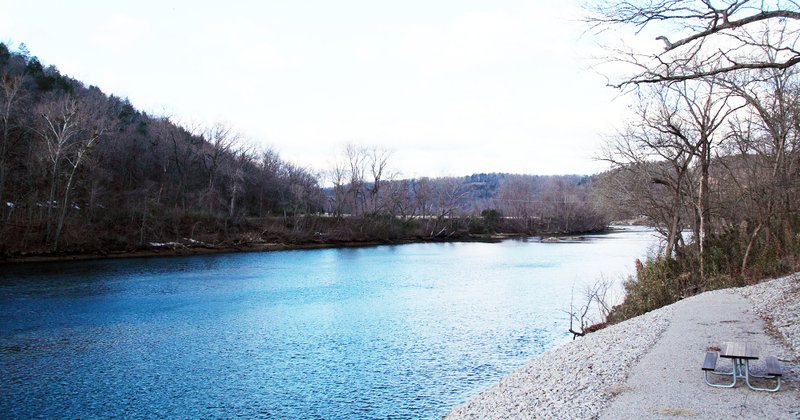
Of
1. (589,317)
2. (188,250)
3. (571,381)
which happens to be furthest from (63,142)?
(571,381)

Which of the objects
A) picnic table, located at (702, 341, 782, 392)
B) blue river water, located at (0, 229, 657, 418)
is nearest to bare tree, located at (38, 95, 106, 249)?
blue river water, located at (0, 229, 657, 418)

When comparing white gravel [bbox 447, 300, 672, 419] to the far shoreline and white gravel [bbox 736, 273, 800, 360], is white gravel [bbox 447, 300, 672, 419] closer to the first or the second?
white gravel [bbox 736, 273, 800, 360]

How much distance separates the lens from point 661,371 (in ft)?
27.6

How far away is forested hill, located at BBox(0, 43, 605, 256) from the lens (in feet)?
153

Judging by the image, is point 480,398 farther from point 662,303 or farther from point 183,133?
point 183,133

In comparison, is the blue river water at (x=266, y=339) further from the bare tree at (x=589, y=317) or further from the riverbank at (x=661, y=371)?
the riverbank at (x=661, y=371)

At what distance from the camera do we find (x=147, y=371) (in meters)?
14.6

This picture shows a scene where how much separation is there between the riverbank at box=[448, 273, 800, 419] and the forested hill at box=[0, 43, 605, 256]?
2726cm

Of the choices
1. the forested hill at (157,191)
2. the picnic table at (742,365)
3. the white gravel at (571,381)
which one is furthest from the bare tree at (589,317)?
the forested hill at (157,191)

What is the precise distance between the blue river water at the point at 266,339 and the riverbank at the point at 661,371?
8.48 ft

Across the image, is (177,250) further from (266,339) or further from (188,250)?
(266,339)

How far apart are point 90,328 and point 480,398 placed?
1556cm

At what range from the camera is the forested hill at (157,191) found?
46.5 m

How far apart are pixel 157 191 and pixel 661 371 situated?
65.2 metres
